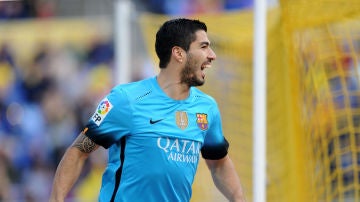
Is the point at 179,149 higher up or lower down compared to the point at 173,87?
lower down

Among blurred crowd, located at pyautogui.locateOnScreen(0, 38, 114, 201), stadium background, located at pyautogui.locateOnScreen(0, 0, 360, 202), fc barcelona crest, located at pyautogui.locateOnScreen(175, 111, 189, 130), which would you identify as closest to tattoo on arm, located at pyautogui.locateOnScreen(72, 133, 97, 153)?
fc barcelona crest, located at pyautogui.locateOnScreen(175, 111, 189, 130)

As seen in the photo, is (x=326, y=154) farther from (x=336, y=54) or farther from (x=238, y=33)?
(x=238, y=33)

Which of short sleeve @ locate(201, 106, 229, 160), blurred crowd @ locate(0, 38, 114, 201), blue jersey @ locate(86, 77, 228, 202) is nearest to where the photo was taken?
blue jersey @ locate(86, 77, 228, 202)

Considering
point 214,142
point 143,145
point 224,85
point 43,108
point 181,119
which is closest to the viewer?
point 143,145

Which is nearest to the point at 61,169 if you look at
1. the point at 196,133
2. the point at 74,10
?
the point at 196,133

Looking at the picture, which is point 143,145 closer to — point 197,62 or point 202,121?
point 202,121

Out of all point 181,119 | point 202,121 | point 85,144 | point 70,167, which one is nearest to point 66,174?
point 70,167

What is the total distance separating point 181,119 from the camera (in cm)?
471

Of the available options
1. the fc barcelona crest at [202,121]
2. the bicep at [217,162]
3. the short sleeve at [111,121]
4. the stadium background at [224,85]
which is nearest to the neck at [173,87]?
the fc barcelona crest at [202,121]

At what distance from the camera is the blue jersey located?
4.59 metres

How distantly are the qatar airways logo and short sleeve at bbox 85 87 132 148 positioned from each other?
0.63 feet

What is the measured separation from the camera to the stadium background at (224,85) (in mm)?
7195

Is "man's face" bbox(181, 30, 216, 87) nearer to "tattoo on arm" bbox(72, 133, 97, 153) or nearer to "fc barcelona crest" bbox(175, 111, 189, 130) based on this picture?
"fc barcelona crest" bbox(175, 111, 189, 130)

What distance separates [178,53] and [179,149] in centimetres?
52
